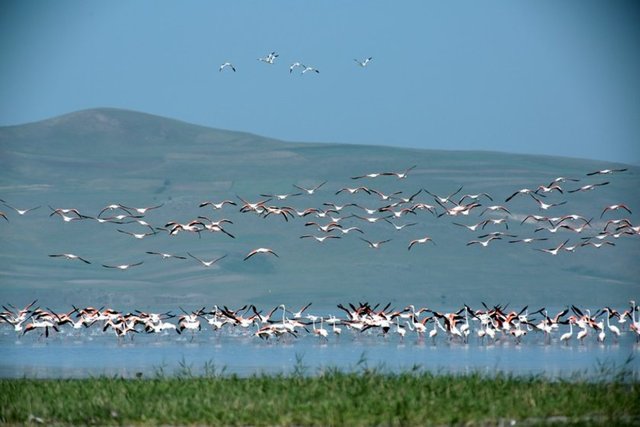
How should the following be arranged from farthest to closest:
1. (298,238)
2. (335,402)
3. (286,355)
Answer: (298,238)
(286,355)
(335,402)

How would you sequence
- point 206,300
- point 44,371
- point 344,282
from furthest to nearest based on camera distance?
point 344,282 < point 206,300 < point 44,371

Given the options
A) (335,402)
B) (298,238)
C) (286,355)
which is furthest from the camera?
(298,238)

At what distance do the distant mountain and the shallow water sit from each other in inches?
2415

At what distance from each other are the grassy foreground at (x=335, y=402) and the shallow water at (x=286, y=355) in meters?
6.27

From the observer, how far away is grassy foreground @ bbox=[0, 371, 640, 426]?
2294 centimetres

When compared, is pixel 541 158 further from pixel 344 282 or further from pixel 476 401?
pixel 476 401

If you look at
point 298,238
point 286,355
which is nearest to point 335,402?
point 286,355

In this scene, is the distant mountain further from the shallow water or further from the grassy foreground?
the grassy foreground

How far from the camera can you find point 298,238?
142375 mm

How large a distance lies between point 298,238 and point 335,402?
119 metres

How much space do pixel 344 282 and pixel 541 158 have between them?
62245mm

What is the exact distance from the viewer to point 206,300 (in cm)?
11581

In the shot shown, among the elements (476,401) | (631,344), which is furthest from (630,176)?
(476,401)

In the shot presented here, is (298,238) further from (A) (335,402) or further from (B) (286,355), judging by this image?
(A) (335,402)
